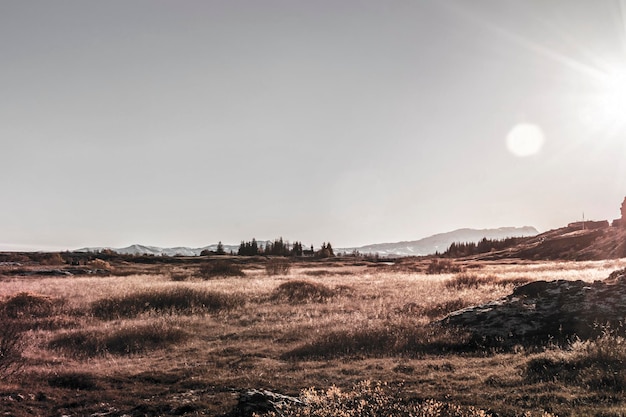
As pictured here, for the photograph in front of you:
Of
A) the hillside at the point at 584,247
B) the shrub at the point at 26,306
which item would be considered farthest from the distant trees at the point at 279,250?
the shrub at the point at 26,306

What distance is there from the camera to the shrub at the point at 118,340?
16406mm

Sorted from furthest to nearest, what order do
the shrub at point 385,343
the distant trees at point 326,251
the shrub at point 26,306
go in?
the distant trees at point 326,251 → the shrub at point 26,306 → the shrub at point 385,343

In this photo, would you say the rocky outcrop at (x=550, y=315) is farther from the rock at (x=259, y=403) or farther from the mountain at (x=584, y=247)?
the mountain at (x=584, y=247)

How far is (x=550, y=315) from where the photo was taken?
1519 cm

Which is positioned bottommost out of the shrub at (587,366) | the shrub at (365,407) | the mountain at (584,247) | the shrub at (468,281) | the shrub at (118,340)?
the shrub at (118,340)

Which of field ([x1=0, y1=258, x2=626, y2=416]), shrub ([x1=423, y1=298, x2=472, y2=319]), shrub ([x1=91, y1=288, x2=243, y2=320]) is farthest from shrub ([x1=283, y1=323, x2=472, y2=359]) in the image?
shrub ([x1=91, y1=288, x2=243, y2=320])

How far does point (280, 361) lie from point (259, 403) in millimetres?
5705

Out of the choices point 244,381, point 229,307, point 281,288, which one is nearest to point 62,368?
point 244,381

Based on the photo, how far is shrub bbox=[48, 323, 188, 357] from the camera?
1641 cm

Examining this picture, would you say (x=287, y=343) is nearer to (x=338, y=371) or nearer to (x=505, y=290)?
(x=338, y=371)

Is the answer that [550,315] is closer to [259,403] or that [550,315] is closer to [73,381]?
[259,403]

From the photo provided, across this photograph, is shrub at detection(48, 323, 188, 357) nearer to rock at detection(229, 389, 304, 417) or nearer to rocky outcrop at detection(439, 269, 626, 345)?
rock at detection(229, 389, 304, 417)

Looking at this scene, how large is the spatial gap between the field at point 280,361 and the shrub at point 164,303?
163mm

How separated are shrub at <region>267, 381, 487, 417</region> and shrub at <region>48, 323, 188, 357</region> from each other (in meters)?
10.1
